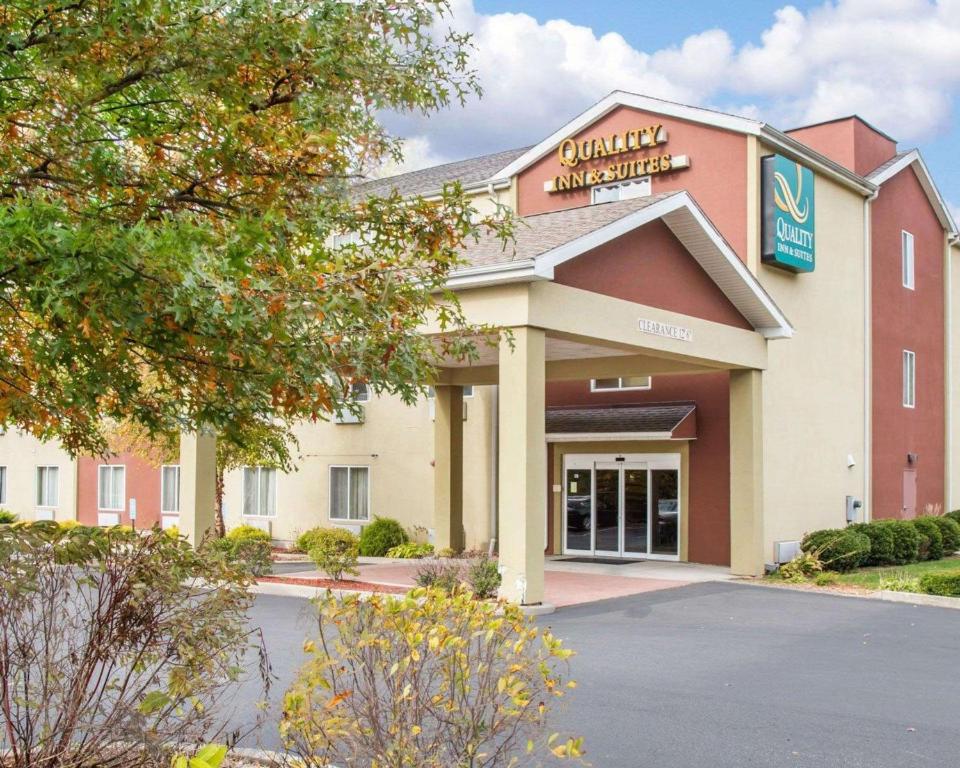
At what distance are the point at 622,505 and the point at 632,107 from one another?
Result: 935 cm

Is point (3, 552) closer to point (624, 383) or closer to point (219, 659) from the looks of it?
point (219, 659)

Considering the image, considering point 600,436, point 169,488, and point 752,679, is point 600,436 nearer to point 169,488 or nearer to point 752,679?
point 752,679

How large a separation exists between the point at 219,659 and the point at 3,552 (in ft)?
4.48

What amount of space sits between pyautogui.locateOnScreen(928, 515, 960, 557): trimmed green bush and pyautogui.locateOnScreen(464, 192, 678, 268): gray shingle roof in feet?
43.9

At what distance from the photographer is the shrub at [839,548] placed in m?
22.3

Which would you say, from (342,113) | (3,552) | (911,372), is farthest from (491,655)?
(911,372)

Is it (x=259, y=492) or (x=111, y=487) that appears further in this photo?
(x=111, y=487)

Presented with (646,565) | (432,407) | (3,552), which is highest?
(432,407)

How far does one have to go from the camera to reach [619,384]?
2548cm

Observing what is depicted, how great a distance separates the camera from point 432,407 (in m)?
27.5

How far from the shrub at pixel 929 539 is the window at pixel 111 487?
2241 cm

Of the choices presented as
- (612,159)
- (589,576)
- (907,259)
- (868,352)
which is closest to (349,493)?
(589,576)

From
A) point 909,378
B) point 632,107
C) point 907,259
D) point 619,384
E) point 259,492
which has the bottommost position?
point 259,492

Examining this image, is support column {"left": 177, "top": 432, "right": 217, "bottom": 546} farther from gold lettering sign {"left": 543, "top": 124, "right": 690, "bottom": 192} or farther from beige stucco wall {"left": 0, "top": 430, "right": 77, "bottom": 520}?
beige stucco wall {"left": 0, "top": 430, "right": 77, "bottom": 520}
